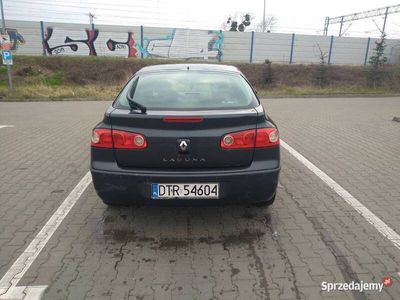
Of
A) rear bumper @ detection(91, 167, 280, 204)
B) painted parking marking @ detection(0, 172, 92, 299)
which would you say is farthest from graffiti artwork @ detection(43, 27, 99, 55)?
rear bumper @ detection(91, 167, 280, 204)

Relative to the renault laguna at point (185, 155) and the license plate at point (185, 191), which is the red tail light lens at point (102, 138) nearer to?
the renault laguna at point (185, 155)

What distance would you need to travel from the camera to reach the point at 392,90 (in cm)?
2092

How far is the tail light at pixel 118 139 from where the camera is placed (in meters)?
2.94

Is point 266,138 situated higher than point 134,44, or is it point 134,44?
point 134,44

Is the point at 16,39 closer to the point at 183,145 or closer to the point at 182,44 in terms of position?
the point at 182,44

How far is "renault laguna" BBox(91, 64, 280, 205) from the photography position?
2.91 metres

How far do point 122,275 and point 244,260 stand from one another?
3.27 feet

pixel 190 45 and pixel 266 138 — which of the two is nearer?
pixel 266 138

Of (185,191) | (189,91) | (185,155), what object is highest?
(189,91)

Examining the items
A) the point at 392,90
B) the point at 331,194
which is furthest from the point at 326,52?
the point at 331,194

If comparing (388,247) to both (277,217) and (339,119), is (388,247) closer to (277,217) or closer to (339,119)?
(277,217)

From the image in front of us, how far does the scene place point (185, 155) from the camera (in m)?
2.93

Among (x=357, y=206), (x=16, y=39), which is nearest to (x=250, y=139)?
(x=357, y=206)

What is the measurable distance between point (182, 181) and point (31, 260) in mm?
1418
